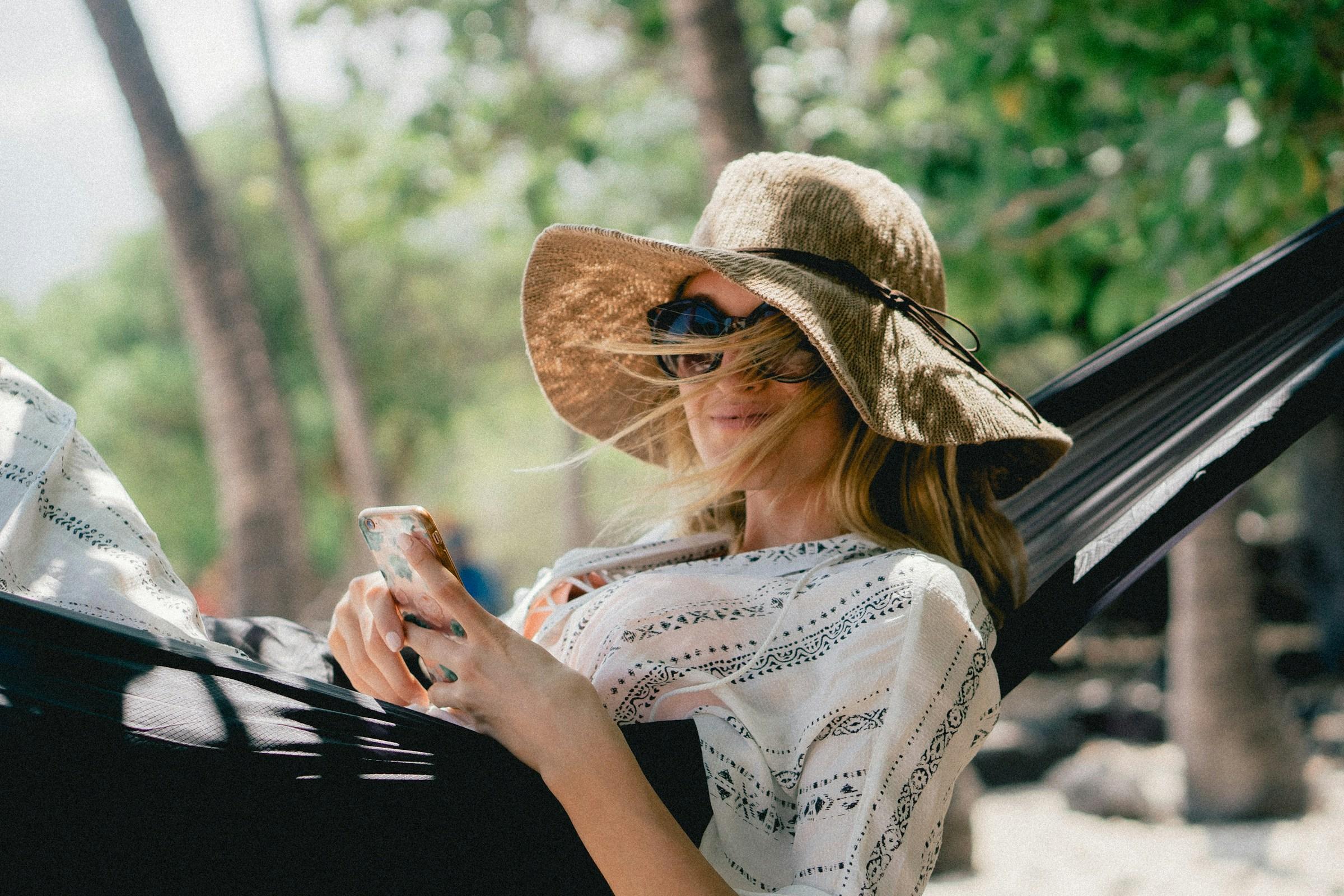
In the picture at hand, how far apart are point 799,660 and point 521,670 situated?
0.32 m

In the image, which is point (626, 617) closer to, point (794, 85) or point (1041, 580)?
point (1041, 580)

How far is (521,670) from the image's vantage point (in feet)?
3.75

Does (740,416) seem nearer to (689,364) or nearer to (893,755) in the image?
(689,364)

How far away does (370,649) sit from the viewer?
4.68 ft

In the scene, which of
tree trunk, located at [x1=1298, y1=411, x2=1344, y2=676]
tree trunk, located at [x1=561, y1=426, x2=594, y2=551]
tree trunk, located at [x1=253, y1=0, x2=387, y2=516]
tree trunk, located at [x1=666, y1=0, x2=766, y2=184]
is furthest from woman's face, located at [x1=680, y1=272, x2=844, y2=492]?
tree trunk, located at [x1=561, y1=426, x2=594, y2=551]

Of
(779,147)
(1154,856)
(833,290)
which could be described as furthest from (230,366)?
(833,290)

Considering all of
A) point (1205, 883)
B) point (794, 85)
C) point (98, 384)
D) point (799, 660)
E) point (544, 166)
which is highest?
point (98, 384)

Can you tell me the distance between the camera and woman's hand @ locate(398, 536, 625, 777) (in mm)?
1118

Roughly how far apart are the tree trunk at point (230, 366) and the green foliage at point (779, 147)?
1278 millimetres

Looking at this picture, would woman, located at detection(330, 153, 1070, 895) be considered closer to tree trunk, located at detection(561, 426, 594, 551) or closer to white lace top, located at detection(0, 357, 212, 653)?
white lace top, located at detection(0, 357, 212, 653)

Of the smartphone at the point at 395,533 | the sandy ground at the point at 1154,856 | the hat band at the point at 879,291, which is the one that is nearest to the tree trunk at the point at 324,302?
A: the sandy ground at the point at 1154,856

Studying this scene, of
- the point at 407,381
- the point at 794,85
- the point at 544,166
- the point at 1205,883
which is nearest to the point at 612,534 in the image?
the point at 1205,883

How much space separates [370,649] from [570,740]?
1.37ft

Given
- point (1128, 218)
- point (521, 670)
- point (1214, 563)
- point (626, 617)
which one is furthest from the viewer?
point (1214, 563)
